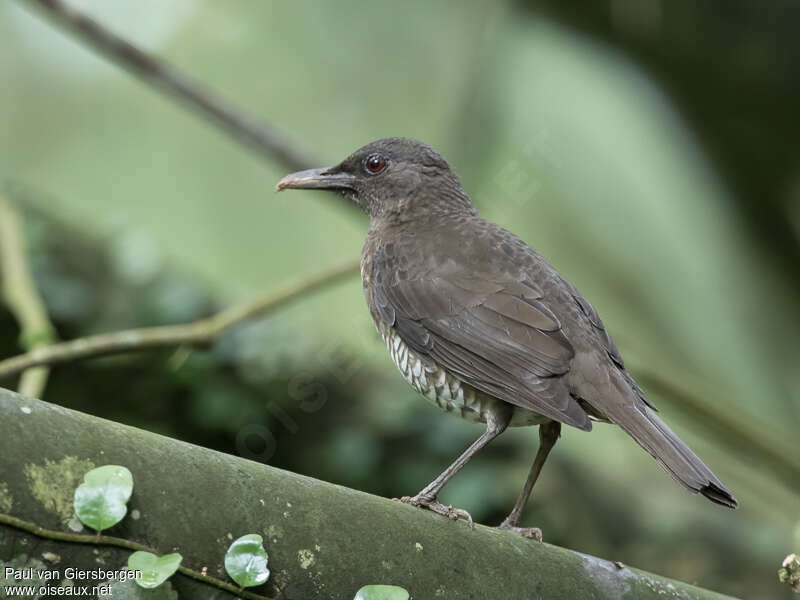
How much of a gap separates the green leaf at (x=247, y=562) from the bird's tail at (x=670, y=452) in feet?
3.51

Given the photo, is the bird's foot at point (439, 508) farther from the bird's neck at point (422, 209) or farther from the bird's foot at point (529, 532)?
the bird's neck at point (422, 209)

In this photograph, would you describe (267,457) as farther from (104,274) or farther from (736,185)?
(736,185)

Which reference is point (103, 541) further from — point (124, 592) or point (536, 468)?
point (536, 468)

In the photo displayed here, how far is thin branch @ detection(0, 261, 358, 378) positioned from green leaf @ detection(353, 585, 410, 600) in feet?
6.69

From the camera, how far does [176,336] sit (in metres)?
4.09

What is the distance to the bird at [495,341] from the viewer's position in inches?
105

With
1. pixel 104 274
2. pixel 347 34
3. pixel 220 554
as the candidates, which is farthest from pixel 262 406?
pixel 220 554

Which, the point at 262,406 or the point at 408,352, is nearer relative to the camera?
the point at 408,352

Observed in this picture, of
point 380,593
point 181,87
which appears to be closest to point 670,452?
point 380,593

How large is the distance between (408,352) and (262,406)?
8.23ft

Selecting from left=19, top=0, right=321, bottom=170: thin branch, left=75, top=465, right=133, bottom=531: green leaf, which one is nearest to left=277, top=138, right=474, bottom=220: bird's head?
left=19, top=0, right=321, bottom=170: thin branch

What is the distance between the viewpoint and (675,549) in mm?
5395

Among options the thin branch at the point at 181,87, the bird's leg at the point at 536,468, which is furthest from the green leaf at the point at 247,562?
the thin branch at the point at 181,87

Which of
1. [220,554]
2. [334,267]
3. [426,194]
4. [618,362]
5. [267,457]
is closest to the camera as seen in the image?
[220,554]
